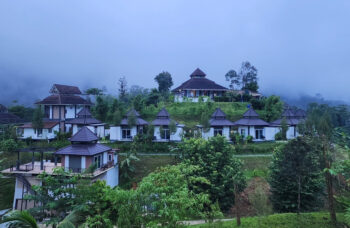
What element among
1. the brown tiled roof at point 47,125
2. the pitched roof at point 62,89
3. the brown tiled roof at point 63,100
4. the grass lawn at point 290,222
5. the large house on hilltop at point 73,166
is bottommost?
the grass lawn at point 290,222

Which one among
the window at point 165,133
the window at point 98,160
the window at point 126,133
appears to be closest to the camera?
the window at point 98,160

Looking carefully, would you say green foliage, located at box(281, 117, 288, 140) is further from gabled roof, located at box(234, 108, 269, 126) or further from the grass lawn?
the grass lawn

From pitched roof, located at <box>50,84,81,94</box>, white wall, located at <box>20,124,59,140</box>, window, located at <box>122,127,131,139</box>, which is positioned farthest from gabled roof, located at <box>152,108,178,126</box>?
pitched roof, located at <box>50,84,81,94</box>

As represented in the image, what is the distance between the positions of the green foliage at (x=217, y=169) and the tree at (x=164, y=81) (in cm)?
4490

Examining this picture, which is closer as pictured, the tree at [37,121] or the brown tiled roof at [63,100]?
the tree at [37,121]

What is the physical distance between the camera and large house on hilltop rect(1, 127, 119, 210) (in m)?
18.3

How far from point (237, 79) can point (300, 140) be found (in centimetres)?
5412

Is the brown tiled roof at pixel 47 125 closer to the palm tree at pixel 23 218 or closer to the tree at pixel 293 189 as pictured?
the palm tree at pixel 23 218

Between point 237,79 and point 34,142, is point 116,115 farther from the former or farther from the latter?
point 237,79

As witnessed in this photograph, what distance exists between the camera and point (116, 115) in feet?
102

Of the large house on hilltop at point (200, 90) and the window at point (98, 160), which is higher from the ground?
Answer: the large house on hilltop at point (200, 90)

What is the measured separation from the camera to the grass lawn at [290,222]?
35.4ft

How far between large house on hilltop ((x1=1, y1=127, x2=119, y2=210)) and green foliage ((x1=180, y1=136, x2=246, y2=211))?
8.23 meters

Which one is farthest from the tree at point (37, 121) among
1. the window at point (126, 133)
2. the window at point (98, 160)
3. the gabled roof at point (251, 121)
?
the gabled roof at point (251, 121)
